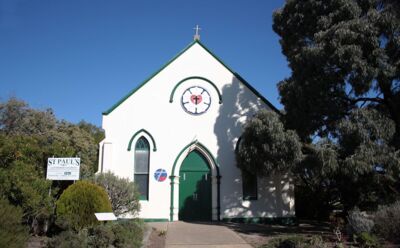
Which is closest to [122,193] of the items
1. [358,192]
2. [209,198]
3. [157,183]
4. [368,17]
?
[157,183]

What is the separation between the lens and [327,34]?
1289cm

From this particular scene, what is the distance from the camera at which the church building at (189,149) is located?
54.7 ft

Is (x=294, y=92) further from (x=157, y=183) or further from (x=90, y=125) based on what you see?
(x=90, y=125)

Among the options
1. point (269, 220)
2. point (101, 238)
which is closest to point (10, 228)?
point (101, 238)

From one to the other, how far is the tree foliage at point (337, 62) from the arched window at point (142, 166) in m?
6.36

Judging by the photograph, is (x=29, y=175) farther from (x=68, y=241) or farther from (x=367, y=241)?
(x=367, y=241)

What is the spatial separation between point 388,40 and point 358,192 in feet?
19.7

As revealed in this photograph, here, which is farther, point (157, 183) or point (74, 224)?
point (157, 183)

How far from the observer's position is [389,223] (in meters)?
10.1

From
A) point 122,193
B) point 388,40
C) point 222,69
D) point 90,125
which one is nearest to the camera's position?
point 388,40

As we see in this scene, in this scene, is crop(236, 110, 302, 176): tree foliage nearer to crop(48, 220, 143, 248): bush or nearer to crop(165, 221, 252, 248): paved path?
crop(165, 221, 252, 248): paved path

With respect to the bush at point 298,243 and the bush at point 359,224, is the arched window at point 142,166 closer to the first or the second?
the bush at point 298,243

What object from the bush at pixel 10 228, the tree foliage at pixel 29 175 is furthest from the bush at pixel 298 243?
the tree foliage at pixel 29 175

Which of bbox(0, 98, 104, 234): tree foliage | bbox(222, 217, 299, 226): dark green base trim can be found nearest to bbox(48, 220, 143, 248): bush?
bbox(0, 98, 104, 234): tree foliage
